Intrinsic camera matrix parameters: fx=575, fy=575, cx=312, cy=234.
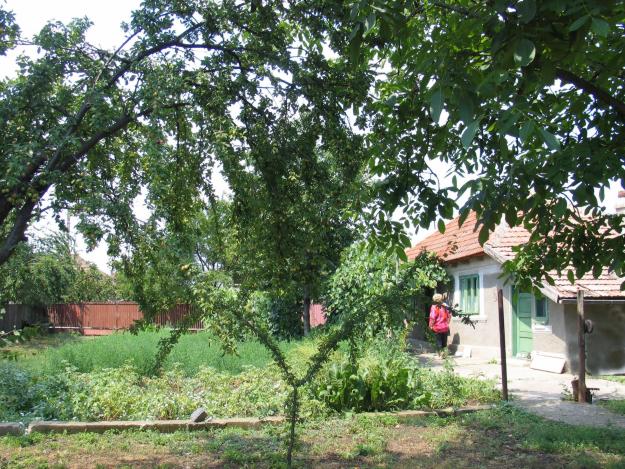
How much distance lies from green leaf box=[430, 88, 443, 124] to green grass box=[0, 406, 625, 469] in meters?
3.63

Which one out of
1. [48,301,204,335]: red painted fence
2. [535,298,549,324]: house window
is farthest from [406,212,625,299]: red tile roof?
[48,301,204,335]: red painted fence

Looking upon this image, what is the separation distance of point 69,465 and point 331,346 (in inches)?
117

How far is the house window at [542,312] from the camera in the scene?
12759mm

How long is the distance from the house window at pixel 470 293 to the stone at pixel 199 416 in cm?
1015

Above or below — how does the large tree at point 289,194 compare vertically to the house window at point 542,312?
above

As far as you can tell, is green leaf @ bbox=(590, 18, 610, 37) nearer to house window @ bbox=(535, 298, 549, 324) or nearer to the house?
the house

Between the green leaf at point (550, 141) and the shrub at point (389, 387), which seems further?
the shrub at point (389, 387)

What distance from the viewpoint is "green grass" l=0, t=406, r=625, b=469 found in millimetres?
5703

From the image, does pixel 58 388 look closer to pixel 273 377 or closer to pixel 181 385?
pixel 181 385

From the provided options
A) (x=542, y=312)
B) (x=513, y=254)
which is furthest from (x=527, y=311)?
(x=513, y=254)

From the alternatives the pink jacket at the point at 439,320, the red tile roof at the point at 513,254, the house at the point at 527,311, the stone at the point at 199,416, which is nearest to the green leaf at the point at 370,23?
the red tile roof at the point at 513,254

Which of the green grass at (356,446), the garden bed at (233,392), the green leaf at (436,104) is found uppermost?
the green leaf at (436,104)

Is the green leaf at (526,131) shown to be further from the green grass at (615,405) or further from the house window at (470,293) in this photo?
the house window at (470,293)

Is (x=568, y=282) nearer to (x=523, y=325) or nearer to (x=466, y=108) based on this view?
(x=523, y=325)
